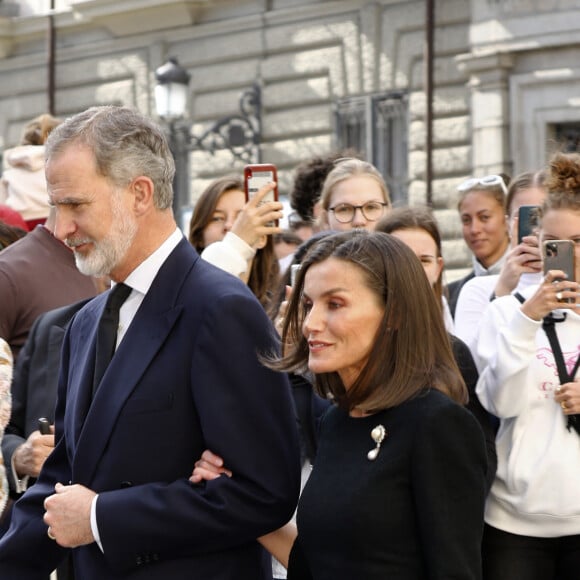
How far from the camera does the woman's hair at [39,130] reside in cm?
Answer: 720

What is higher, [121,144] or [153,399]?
[121,144]

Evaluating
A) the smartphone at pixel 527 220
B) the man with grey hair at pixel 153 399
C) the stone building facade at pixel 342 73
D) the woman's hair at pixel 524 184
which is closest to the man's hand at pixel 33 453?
the man with grey hair at pixel 153 399

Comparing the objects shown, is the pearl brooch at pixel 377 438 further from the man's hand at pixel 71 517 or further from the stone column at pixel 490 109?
the stone column at pixel 490 109

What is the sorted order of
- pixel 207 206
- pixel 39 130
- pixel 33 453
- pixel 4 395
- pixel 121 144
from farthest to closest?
1. pixel 39 130
2. pixel 207 206
3. pixel 33 453
4. pixel 4 395
5. pixel 121 144

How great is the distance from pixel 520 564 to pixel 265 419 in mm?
1314

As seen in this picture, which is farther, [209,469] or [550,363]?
[550,363]

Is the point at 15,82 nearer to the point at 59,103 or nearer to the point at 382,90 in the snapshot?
the point at 59,103

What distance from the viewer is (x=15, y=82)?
21031 mm

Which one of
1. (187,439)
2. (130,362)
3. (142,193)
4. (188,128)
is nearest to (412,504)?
(187,439)

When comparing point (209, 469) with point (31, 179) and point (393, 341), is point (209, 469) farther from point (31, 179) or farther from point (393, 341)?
point (31, 179)

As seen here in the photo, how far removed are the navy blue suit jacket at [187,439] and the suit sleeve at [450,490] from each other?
38 cm

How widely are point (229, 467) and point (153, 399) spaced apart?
0.80 feet

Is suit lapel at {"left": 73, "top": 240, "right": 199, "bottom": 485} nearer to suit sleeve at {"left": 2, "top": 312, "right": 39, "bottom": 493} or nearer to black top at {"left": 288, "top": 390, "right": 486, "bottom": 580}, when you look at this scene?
black top at {"left": 288, "top": 390, "right": 486, "bottom": 580}

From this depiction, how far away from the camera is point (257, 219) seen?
494 centimetres
